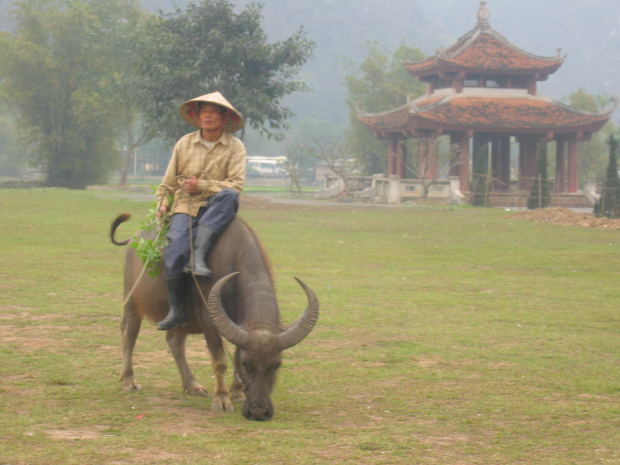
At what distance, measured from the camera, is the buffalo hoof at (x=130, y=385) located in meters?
7.11

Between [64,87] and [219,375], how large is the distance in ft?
190

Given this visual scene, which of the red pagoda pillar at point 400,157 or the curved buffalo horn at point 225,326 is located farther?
the red pagoda pillar at point 400,157

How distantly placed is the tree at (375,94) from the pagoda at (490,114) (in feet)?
47.8

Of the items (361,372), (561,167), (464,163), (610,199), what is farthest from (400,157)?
(361,372)

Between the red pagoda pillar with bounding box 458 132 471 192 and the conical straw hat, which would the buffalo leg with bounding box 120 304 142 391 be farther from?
the red pagoda pillar with bounding box 458 132 471 192

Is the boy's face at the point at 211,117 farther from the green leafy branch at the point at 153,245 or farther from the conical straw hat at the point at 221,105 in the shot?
the green leafy branch at the point at 153,245

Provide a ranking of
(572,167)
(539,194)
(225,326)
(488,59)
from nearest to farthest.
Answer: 1. (225,326)
2. (539,194)
3. (572,167)
4. (488,59)

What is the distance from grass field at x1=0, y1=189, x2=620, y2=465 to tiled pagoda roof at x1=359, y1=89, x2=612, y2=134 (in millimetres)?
27147

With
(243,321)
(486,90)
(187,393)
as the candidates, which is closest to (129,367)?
(187,393)

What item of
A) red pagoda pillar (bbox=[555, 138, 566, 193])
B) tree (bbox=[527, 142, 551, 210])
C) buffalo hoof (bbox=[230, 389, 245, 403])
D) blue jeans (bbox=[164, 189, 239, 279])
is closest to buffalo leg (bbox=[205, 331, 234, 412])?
buffalo hoof (bbox=[230, 389, 245, 403])

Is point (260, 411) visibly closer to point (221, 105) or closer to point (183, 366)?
point (183, 366)

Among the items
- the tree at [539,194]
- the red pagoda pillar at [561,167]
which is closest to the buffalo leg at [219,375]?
the tree at [539,194]

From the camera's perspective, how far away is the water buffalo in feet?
19.9

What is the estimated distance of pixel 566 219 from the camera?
2983cm
